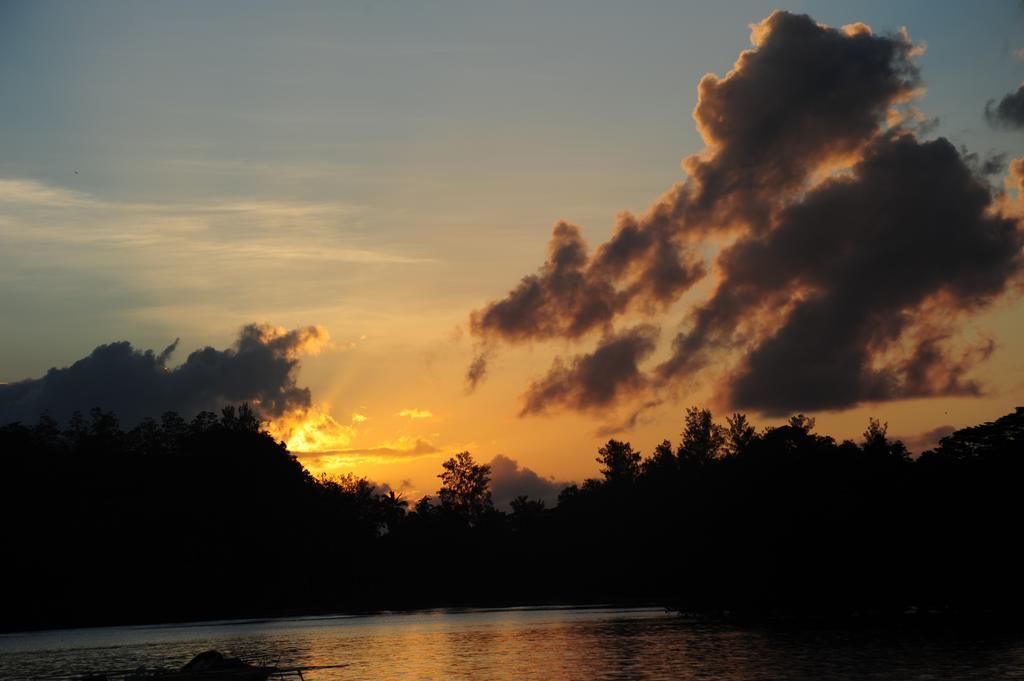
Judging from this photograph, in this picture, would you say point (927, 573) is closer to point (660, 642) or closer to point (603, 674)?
point (660, 642)

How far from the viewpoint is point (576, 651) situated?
118 m

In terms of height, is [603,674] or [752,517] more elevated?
[752,517]

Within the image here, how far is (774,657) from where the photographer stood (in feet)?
325

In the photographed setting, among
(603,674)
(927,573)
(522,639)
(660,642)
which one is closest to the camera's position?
(603,674)

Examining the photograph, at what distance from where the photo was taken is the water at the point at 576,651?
3509 inches

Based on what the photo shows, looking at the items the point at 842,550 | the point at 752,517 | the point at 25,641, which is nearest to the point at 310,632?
the point at 25,641

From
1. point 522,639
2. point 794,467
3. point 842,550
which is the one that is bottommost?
point 522,639

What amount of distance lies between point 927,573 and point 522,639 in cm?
5008

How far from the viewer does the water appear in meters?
89.1

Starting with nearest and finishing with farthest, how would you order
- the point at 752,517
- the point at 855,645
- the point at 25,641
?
the point at 855,645 < the point at 752,517 < the point at 25,641

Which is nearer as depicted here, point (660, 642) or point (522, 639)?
point (660, 642)

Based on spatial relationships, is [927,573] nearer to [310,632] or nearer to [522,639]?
[522,639]

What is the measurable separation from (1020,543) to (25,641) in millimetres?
140926

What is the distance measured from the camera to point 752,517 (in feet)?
518
